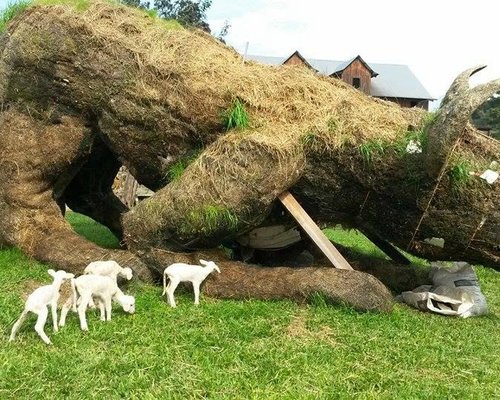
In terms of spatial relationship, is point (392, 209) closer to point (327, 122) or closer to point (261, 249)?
point (327, 122)

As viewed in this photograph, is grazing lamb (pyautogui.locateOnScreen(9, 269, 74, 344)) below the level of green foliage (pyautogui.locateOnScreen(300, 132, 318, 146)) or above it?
below

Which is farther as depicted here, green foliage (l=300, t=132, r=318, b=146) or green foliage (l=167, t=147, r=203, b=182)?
green foliage (l=167, t=147, r=203, b=182)

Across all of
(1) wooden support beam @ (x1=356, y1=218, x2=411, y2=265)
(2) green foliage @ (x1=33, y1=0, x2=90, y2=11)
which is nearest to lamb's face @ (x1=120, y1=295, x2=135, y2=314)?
(1) wooden support beam @ (x1=356, y1=218, x2=411, y2=265)

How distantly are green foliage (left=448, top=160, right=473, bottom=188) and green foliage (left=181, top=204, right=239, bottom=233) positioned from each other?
7.67ft

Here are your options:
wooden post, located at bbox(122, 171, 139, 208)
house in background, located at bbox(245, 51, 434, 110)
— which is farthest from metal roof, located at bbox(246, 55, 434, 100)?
wooden post, located at bbox(122, 171, 139, 208)

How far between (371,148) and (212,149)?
178 cm

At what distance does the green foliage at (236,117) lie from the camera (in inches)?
289

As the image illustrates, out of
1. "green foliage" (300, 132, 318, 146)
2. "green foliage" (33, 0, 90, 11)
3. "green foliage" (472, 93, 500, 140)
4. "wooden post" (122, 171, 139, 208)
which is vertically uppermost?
"green foliage" (33, 0, 90, 11)

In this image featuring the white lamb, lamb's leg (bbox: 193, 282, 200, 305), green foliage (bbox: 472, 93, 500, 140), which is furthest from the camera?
green foliage (bbox: 472, 93, 500, 140)

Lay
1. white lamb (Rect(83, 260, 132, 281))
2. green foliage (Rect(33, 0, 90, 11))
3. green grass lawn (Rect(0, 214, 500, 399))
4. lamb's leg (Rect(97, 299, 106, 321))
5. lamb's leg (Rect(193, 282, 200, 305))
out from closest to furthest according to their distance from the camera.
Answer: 1. green grass lawn (Rect(0, 214, 500, 399))
2. lamb's leg (Rect(97, 299, 106, 321))
3. white lamb (Rect(83, 260, 132, 281))
4. lamb's leg (Rect(193, 282, 200, 305))
5. green foliage (Rect(33, 0, 90, 11))

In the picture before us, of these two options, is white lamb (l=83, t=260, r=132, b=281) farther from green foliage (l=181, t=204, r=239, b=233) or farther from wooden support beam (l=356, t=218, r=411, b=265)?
wooden support beam (l=356, t=218, r=411, b=265)

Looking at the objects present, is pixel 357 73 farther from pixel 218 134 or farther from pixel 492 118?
pixel 218 134

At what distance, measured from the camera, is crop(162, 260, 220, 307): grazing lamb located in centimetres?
648

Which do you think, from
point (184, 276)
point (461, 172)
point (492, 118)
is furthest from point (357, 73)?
point (184, 276)
